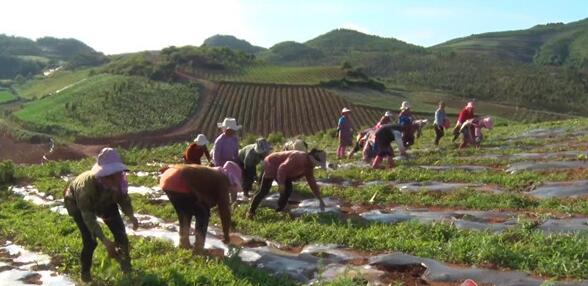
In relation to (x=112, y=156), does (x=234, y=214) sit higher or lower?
lower

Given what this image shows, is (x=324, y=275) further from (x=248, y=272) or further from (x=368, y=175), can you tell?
(x=368, y=175)

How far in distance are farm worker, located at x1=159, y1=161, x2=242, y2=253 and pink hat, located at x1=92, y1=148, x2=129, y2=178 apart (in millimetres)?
1259

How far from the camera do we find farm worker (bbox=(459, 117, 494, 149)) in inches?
778

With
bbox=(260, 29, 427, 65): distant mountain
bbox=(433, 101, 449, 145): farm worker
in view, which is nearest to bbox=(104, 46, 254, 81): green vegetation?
bbox=(260, 29, 427, 65): distant mountain

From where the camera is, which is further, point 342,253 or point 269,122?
point 269,122

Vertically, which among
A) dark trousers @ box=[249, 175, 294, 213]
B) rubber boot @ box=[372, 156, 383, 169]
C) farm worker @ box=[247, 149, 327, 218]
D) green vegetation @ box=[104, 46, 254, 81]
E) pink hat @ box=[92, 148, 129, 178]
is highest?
green vegetation @ box=[104, 46, 254, 81]

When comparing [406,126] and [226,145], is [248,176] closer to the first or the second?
[226,145]

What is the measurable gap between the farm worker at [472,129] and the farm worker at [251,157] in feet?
30.0

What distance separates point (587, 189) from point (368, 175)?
509 cm

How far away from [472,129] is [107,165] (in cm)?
1513

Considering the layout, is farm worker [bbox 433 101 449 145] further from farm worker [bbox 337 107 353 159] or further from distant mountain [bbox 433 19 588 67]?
distant mountain [bbox 433 19 588 67]

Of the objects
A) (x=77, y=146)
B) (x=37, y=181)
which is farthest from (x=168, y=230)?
(x=77, y=146)

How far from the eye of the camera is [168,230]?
36.5 ft

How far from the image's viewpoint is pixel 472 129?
66.6 ft
